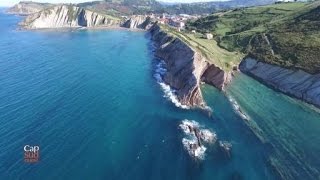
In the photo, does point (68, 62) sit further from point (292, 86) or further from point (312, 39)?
point (312, 39)

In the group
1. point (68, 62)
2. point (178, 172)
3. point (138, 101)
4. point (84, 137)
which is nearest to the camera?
point (178, 172)

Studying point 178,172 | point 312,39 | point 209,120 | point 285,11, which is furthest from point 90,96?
point 285,11

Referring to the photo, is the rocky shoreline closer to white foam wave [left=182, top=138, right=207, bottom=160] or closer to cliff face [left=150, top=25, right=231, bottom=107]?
cliff face [left=150, top=25, right=231, bottom=107]

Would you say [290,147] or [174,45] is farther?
[174,45]

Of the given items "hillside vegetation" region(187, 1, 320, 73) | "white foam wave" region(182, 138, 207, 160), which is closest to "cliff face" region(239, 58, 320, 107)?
"hillside vegetation" region(187, 1, 320, 73)

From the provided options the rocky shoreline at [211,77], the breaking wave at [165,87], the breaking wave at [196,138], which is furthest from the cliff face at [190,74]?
the breaking wave at [196,138]

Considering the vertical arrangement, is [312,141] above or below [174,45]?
below

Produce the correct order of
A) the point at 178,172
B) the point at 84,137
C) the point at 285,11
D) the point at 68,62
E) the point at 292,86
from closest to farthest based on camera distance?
the point at 178,172
the point at 84,137
the point at 292,86
the point at 68,62
the point at 285,11
